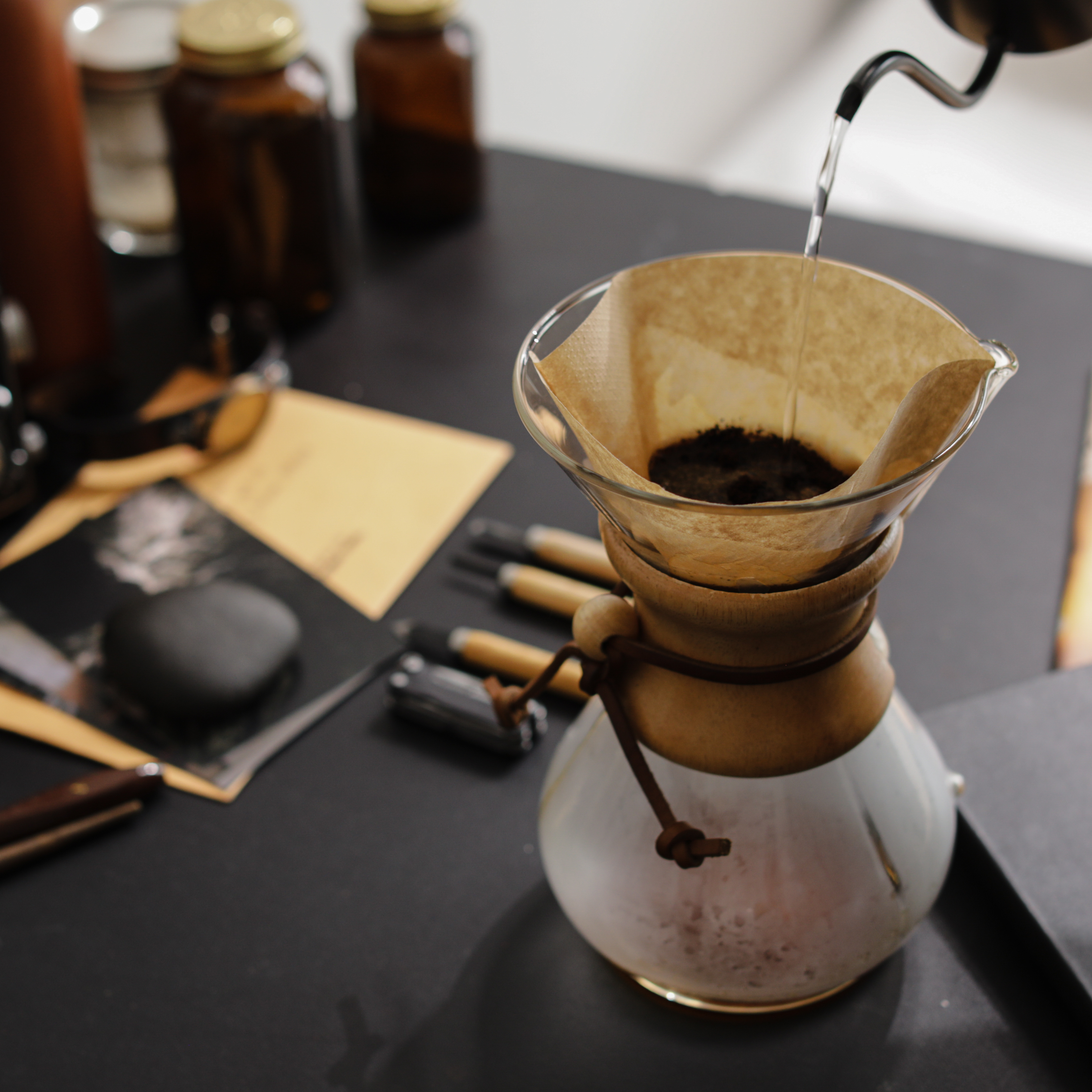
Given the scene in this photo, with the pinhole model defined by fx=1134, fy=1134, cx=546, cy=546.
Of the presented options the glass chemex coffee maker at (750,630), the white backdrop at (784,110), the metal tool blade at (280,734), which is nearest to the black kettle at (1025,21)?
the glass chemex coffee maker at (750,630)

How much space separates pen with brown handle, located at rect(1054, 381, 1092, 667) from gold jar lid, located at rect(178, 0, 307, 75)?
21.8 inches

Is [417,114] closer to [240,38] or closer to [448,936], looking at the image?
[240,38]

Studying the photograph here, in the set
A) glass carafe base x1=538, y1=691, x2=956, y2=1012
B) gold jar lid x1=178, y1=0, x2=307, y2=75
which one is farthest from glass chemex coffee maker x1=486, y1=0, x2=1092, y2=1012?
gold jar lid x1=178, y1=0, x2=307, y2=75

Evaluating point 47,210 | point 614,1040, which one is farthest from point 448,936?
point 47,210

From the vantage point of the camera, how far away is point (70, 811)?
475mm

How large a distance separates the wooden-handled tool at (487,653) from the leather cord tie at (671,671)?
15 cm

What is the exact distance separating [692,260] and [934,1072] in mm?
290

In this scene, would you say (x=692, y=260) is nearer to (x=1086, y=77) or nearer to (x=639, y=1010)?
(x=639, y=1010)

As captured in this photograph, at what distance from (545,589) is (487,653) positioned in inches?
2.0

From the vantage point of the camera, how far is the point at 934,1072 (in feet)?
1.27

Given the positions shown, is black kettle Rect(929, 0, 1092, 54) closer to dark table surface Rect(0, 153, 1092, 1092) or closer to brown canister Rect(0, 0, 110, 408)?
dark table surface Rect(0, 153, 1092, 1092)

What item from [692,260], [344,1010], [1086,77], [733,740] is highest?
[692,260]

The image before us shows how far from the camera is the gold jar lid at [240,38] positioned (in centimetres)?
71

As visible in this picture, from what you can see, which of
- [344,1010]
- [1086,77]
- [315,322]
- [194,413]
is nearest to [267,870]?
[344,1010]
